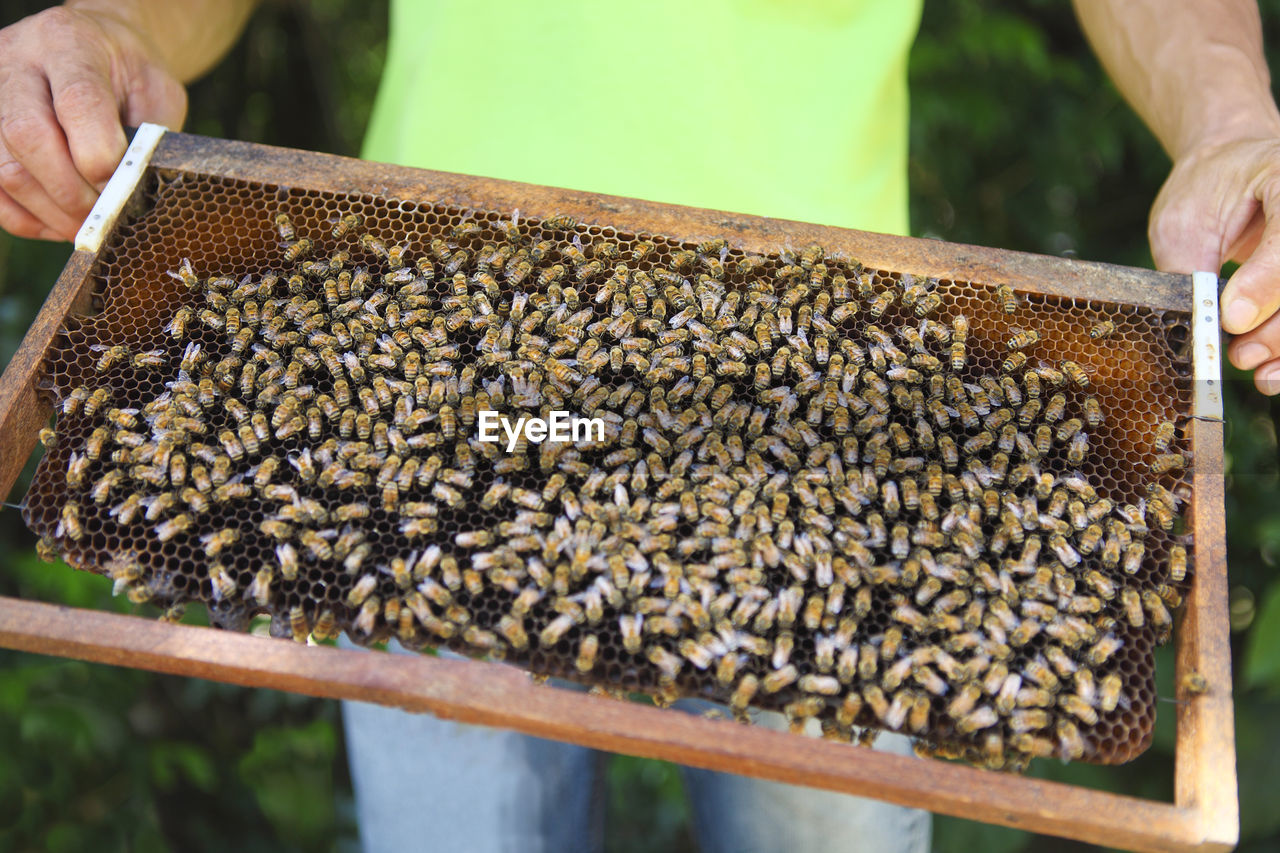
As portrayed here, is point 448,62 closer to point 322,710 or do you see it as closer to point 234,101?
point 234,101

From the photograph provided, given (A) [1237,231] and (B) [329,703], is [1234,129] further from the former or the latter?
(B) [329,703]

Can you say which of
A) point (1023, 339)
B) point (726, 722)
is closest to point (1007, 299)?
point (1023, 339)

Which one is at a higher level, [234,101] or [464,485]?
[234,101]

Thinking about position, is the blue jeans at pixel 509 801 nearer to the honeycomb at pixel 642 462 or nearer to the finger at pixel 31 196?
the honeycomb at pixel 642 462

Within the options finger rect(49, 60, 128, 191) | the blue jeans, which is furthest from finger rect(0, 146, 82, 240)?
the blue jeans

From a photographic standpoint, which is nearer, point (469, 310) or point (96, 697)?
point (469, 310)

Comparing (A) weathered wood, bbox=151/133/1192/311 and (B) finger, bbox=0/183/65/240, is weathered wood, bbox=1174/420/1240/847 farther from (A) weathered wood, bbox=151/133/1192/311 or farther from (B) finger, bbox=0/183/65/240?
(B) finger, bbox=0/183/65/240

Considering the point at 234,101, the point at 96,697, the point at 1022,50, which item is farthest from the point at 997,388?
the point at 234,101
